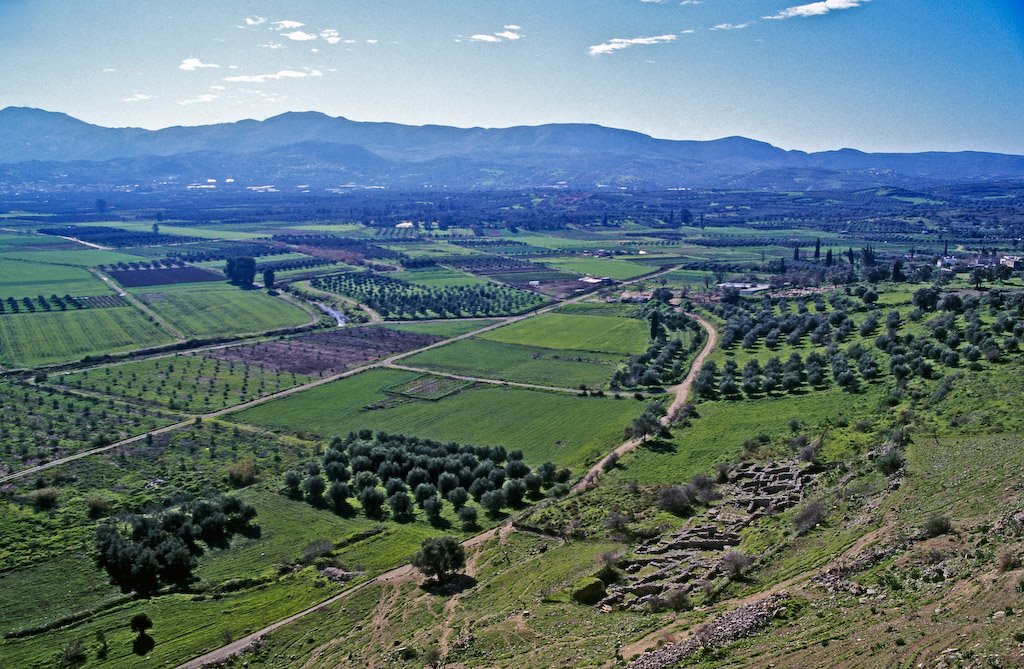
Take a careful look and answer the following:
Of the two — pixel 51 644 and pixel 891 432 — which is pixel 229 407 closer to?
pixel 51 644

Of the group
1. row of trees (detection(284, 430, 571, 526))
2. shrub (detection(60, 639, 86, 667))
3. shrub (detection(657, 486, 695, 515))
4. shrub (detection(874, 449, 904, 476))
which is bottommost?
shrub (detection(60, 639, 86, 667))

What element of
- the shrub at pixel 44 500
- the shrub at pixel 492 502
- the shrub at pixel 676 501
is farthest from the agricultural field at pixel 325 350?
the shrub at pixel 676 501

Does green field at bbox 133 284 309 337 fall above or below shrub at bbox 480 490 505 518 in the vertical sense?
above

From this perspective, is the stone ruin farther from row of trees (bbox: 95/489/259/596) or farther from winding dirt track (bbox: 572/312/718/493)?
row of trees (bbox: 95/489/259/596)

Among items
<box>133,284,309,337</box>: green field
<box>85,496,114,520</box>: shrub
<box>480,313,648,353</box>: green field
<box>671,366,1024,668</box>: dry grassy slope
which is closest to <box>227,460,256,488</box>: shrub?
<box>85,496,114,520</box>: shrub

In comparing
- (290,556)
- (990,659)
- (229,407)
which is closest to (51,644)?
(290,556)

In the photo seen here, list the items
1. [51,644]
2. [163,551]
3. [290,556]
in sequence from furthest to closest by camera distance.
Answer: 1. [290,556]
2. [163,551]
3. [51,644]

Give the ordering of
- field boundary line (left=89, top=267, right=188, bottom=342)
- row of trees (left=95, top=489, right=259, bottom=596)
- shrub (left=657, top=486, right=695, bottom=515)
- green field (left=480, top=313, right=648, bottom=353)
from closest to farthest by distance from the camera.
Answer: row of trees (left=95, top=489, right=259, bottom=596) < shrub (left=657, top=486, right=695, bottom=515) < green field (left=480, top=313, right=648, bottom=353) < field boundary line (left=89, top=267, right=188, bottom=342)

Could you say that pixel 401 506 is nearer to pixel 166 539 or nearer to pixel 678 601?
pixel 166 539
